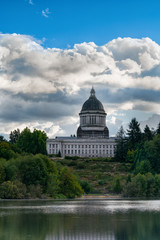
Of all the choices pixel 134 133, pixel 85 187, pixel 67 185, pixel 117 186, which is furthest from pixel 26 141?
pixel 67 185

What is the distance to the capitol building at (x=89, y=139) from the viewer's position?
18038cm

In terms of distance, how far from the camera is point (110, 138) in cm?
18500

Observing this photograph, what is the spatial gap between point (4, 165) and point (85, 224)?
119 ft

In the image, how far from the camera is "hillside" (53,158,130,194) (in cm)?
9544

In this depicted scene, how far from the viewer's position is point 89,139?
18200 centimetres

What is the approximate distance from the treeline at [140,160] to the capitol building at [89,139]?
30259 mm

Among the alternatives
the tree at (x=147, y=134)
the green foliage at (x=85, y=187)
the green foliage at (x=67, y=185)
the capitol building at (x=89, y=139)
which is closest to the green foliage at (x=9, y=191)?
the green foliage at (x=67, y=185)

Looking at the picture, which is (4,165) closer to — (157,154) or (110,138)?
(157,154)

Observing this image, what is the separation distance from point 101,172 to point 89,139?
2515 inches

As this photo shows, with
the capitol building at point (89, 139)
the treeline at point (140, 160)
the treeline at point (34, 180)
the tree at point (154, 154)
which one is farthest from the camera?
the capitol building at point (89, 139)

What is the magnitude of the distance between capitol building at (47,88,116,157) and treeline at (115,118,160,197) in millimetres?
30259

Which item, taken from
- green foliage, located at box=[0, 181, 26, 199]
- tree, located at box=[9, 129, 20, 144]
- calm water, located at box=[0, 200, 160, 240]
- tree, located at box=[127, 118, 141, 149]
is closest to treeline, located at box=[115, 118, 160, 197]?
tree, located at box=[127, 118, 141, 149]

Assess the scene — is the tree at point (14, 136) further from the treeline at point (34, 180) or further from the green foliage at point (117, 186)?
the treeline at point (34, 180)

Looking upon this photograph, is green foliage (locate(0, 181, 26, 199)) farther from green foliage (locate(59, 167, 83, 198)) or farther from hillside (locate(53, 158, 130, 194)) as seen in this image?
hillside (locate(53, 158, 130, 194))
